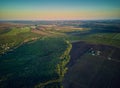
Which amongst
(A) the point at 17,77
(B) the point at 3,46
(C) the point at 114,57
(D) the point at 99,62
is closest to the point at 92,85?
(D) the point at 99,62

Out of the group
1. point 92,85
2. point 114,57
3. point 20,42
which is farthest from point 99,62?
point 20,42

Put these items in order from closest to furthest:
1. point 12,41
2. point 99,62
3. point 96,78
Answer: point 96,78 → point 99,62 → point 12,41

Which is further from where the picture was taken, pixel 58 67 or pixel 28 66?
pixel 28 66

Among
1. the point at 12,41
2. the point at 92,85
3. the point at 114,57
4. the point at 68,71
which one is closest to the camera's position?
the point at 92,85

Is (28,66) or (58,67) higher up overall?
(58,67)

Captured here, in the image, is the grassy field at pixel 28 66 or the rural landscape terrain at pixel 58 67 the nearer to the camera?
the rural landscape terrain at pixel 58 67

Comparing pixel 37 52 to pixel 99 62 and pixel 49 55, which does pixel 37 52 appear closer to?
pixel 49 55

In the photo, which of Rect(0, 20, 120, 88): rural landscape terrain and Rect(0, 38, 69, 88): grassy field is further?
Rect(0, 38, 69, 88): grassy field

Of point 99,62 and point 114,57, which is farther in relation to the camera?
point 114,57

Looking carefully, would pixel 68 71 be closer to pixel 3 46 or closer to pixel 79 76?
pixel 79 76
